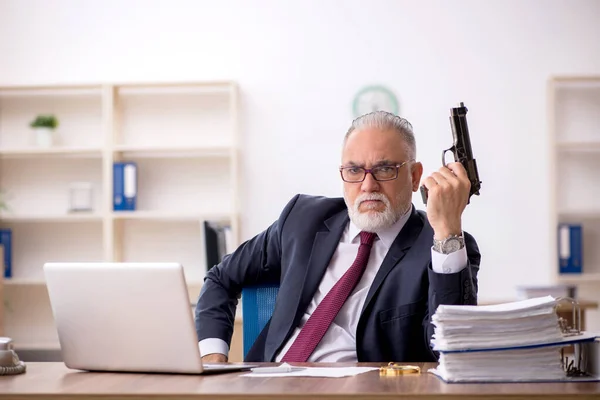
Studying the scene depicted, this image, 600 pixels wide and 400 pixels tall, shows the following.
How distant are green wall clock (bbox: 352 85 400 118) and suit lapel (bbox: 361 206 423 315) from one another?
134 inches

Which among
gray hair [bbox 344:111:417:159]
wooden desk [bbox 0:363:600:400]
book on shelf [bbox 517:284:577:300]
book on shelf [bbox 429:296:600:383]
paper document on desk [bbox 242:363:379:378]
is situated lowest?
book on shelf [bbox 517:284:577:300]

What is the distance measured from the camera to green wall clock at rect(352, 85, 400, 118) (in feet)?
19.1

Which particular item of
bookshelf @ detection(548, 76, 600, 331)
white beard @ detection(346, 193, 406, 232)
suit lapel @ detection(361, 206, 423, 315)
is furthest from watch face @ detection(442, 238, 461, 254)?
bookshelf @ detection(548, 76, 600, 331)

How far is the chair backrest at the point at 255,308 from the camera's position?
242 centimetres

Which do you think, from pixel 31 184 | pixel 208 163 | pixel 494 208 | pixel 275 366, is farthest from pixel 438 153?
pixel 275 366

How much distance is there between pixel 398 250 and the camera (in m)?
2.34

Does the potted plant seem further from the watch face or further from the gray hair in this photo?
the watch face

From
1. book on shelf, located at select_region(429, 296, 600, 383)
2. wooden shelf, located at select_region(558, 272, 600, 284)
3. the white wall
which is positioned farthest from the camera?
the white wall

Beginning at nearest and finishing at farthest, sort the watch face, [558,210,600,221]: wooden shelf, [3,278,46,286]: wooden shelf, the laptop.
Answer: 1. the laptop
2. the watch face
3. [558,210,600,221]: wooden shelf
4. [3,278,46,286]: wooden shelf

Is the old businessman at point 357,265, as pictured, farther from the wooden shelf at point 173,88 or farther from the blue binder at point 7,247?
the blue binder at point 7,247

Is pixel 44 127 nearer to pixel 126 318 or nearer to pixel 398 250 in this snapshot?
pixel 398 250

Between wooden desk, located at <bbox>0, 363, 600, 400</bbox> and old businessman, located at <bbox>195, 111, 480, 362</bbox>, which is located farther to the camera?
old businessman, located at <bbox>195, 111, 480, 362</bbox>

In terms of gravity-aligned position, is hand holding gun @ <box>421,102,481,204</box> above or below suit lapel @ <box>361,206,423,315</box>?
above

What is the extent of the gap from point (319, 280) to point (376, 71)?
3599 millimetres
